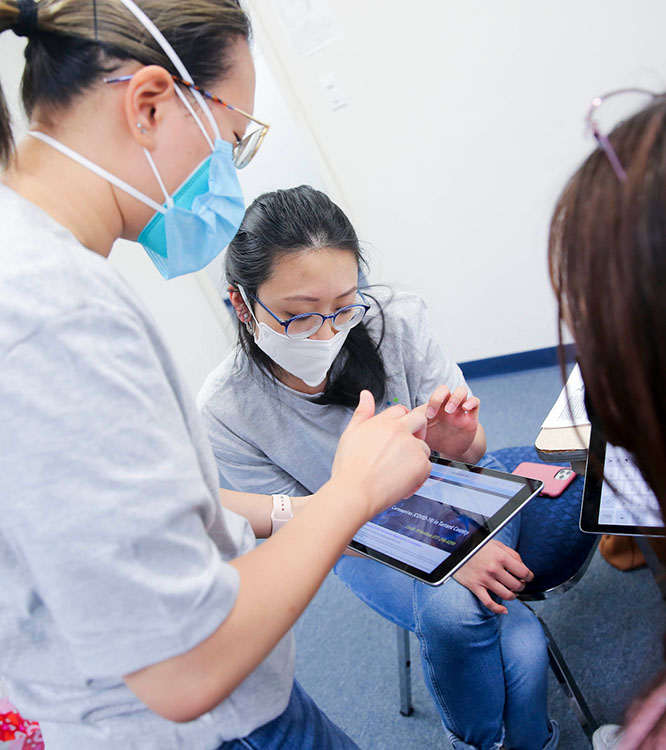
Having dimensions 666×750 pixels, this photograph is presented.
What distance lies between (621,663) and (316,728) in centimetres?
97

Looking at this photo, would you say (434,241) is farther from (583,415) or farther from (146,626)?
(146,626)

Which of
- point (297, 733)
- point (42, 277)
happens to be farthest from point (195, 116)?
point (297, 733)

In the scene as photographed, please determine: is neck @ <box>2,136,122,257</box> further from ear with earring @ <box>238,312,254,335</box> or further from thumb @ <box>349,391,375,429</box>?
ear with earring @ <box>238,312,254,335</box>

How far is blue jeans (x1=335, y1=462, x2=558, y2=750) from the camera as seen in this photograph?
0.95 meters

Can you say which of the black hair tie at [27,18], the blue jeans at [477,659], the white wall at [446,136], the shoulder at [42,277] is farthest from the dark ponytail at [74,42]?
the white wall at [446,136]

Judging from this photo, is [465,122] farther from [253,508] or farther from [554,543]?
[253,508]

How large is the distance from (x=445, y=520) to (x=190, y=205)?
0.62 m

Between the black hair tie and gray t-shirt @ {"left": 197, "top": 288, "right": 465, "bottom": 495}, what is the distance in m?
0.75

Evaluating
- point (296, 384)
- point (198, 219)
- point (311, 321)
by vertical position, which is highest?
point (198, 219)

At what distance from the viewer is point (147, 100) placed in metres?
0.56

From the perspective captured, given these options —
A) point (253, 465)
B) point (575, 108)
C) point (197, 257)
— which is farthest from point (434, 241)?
point (197, 257)

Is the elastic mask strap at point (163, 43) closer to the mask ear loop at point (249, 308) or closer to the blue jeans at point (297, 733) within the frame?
Result: the mask ear loop at point (249, 308)

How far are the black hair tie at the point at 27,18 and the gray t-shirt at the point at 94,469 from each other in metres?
0.19

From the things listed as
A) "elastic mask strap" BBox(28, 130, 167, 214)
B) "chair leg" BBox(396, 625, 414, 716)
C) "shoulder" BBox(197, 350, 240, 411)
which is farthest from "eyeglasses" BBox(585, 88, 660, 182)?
"chair leg" BBox(396, 625, 414, 716)
